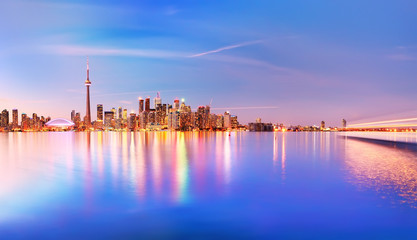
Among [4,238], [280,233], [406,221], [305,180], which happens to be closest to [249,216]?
[280,233]

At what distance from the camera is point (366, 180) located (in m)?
23.8

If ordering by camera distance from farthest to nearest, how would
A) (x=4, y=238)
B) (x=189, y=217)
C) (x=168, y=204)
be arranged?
(x=168, y=204) → (x=189, y=217) → (x=4, y=238)

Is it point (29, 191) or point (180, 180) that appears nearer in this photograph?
point (29, 191)

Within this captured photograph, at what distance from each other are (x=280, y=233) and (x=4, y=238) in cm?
1015

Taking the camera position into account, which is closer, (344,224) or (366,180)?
(344,224)

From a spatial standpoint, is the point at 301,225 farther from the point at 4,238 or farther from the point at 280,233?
the point at 4,238

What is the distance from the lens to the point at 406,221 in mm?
13164

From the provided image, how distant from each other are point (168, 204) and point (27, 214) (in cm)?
669

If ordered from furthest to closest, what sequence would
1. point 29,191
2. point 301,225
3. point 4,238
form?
point 29,191 < point 301,225 < point 4,238

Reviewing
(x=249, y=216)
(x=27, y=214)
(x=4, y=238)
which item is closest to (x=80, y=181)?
(x=27, y=214)

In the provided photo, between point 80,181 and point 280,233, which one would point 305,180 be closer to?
point 280,233

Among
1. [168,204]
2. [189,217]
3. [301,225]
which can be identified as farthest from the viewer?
[168,204]

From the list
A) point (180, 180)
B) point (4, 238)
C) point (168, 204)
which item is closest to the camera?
point (4, 238)

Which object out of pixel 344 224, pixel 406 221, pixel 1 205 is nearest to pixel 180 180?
pixel 1 205
